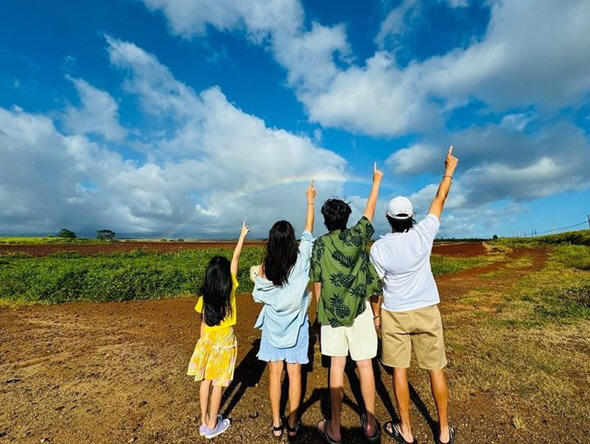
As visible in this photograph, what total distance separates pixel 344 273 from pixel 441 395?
1370 millimetres

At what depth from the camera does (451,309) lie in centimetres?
813

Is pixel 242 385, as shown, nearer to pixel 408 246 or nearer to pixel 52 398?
pixel 52 398

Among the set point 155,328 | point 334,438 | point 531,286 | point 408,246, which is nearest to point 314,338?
point 334,438

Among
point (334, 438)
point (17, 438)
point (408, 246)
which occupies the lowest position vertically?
point (17, 438)

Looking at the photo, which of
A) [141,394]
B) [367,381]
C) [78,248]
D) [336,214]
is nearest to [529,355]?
[367,381]

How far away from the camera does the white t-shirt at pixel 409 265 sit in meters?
2.55

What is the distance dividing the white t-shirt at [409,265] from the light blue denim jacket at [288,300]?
0.66 metres

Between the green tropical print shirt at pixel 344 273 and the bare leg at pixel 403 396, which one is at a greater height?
the green tropical print shirt at pixel 344 273

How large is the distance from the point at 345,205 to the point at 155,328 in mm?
6125

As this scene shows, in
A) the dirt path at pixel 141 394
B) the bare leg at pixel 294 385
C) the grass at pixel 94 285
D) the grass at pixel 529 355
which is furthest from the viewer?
the grass at pixel 94 285

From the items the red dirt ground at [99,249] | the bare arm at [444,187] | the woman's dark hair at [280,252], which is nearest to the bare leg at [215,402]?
the woman's dark hair at [280,252]

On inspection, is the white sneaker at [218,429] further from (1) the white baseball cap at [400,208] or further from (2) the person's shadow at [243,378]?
(1) the white baseball cap at [400,208]

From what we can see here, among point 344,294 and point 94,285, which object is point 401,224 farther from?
point 94,285

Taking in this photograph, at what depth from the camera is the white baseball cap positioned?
8.55 feet
